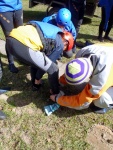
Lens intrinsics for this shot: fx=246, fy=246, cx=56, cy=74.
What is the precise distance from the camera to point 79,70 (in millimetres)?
2701

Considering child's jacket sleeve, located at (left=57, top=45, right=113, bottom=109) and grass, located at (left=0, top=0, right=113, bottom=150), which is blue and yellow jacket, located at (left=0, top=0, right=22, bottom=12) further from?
child's jacket sleeve, located at (left=57, top=45, right=113, bottom=109)

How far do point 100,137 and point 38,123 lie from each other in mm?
787

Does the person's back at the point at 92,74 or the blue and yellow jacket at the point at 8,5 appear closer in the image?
the person's back at the point at 92,74

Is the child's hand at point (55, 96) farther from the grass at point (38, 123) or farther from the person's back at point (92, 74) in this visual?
the person's back at point (92, 74)

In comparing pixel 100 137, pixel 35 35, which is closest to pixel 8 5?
pixel 35 35

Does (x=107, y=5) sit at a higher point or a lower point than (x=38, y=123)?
higher

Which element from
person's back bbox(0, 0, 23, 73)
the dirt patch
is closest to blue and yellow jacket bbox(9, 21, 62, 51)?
person's back bbox(0, 0, 23, 73)

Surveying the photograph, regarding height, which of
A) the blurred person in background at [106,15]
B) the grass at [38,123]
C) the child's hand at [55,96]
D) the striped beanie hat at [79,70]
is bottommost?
the grass at [38,123]

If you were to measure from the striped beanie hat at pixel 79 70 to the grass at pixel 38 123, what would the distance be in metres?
0.69

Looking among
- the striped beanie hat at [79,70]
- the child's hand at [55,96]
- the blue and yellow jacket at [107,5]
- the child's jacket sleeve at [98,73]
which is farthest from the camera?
the blue and yellow jacket at [107,5]

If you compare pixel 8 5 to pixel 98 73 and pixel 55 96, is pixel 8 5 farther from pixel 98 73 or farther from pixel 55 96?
pixel 98 73

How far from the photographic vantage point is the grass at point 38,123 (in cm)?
285

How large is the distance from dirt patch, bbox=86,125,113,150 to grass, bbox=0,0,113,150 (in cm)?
7

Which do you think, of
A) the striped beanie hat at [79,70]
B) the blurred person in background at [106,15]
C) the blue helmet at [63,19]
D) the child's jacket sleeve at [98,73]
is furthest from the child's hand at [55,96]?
the blurred person in background at [106,15]
